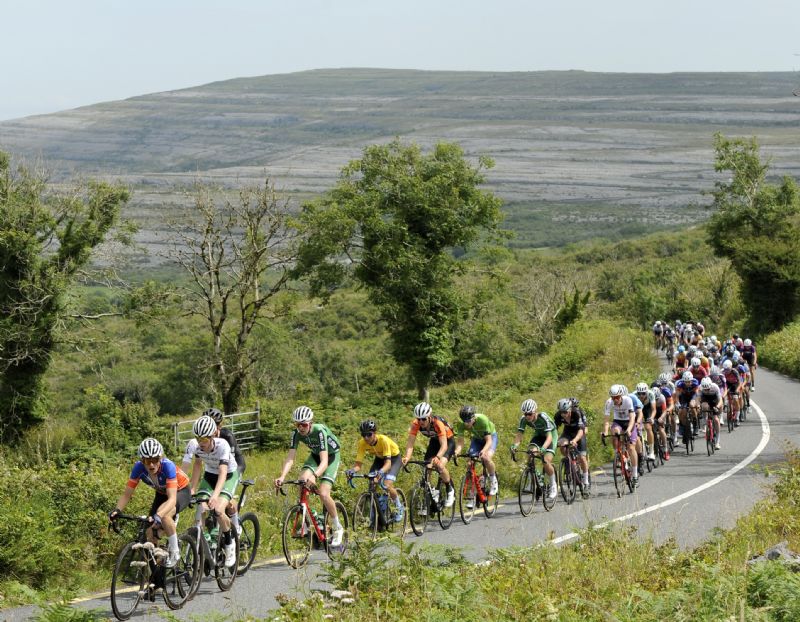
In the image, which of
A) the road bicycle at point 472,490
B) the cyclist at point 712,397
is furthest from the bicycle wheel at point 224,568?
the cyclist at point 712,397

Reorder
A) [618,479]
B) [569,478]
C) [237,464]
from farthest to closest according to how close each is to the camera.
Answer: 1. [618,479]
2. [569,478]
3. [237,464]

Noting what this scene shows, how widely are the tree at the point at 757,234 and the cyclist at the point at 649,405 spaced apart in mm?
→ 37912

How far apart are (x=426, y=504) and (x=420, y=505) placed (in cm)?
10

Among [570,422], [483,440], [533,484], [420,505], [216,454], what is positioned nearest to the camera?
[216,454]

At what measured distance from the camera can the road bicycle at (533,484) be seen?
16484 mm

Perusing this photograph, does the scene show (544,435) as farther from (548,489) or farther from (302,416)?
(302,416)

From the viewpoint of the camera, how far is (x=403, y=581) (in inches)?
364

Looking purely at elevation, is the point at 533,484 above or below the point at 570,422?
below

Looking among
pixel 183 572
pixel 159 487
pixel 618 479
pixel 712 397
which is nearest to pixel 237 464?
pixel 159 487

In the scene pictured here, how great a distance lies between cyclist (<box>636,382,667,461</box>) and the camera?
65.2ft

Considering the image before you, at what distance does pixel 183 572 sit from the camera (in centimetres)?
1097

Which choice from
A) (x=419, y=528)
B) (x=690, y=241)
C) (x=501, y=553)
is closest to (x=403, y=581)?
(x=501, y=553)

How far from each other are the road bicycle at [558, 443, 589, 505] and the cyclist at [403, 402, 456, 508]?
279 centimetres

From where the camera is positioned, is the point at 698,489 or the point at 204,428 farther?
the point at 698,489
